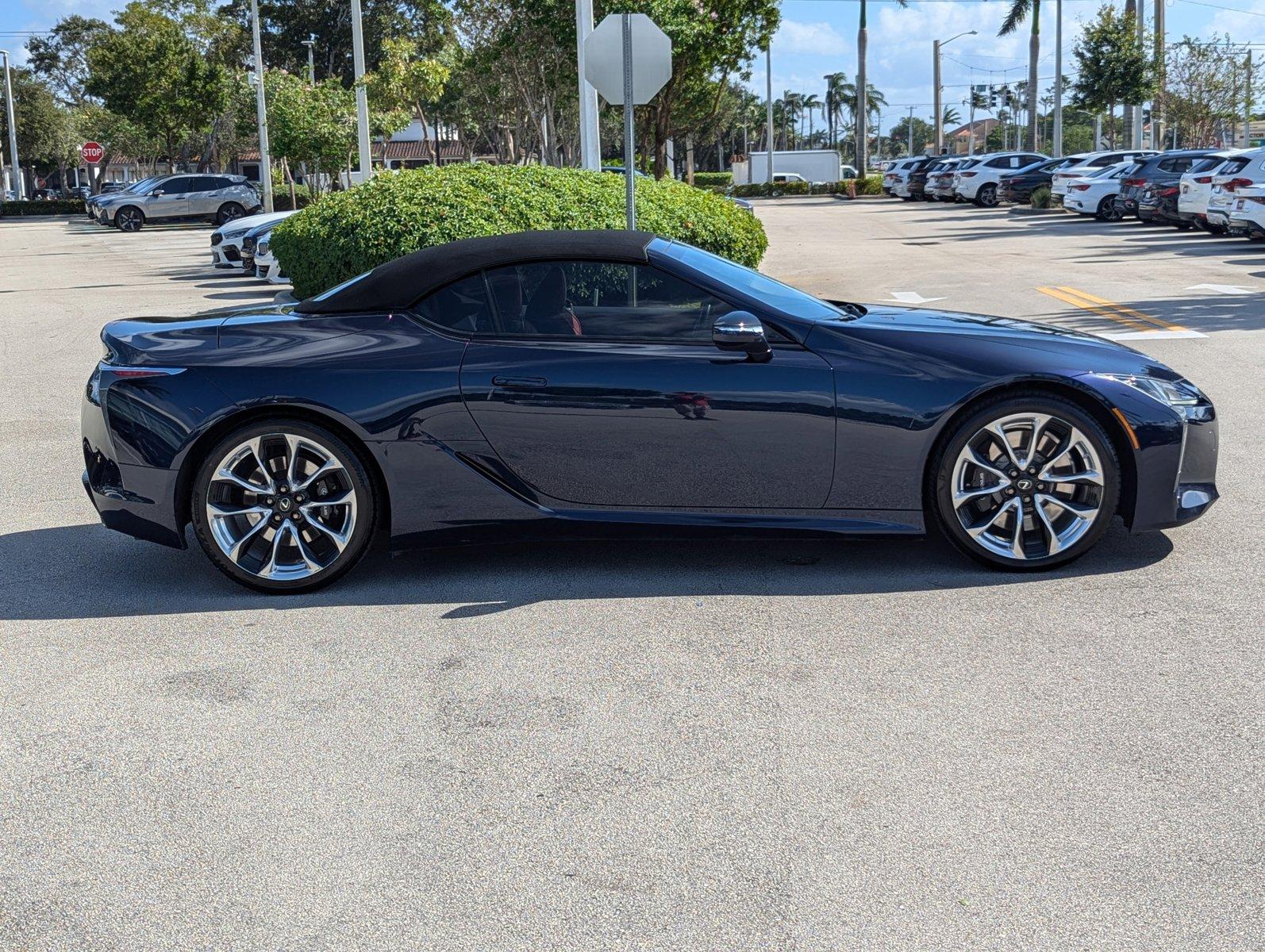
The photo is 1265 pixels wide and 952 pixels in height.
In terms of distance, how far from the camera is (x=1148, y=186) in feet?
104

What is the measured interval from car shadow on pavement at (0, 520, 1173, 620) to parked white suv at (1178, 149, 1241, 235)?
76.0 ft

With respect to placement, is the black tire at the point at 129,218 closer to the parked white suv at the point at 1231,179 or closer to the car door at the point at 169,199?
the car door at the point at 169,199

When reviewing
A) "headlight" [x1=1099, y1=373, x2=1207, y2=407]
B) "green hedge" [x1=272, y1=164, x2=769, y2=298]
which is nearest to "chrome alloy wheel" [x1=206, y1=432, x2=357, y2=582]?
"headlight" [x1=1099, y1=373, x2=1207, y2=407]

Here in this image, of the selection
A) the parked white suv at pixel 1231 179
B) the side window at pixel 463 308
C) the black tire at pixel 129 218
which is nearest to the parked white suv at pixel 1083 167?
the parked white suv at pixel 1231 179

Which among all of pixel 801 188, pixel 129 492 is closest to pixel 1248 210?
pixel 129 492

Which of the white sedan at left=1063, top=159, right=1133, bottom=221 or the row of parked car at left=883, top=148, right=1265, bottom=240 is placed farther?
the white sedan at left=1063, top=159, right=1133, bottom=221

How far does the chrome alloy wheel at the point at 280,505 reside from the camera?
579 cm

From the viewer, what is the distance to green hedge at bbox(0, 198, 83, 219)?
6575cm

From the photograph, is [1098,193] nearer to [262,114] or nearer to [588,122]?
[588,122]

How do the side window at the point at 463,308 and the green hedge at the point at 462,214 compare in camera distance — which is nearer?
the side window at the point at 463,308

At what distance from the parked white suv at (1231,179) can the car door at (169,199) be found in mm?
32973

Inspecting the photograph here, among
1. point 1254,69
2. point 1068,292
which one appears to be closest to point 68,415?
point 1068,292

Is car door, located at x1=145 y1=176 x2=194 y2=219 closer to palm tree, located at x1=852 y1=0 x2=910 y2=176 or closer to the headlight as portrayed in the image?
palm tree, located at x1=852 y1=0 x2=910 y2=176

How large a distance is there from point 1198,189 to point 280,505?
2568cm
